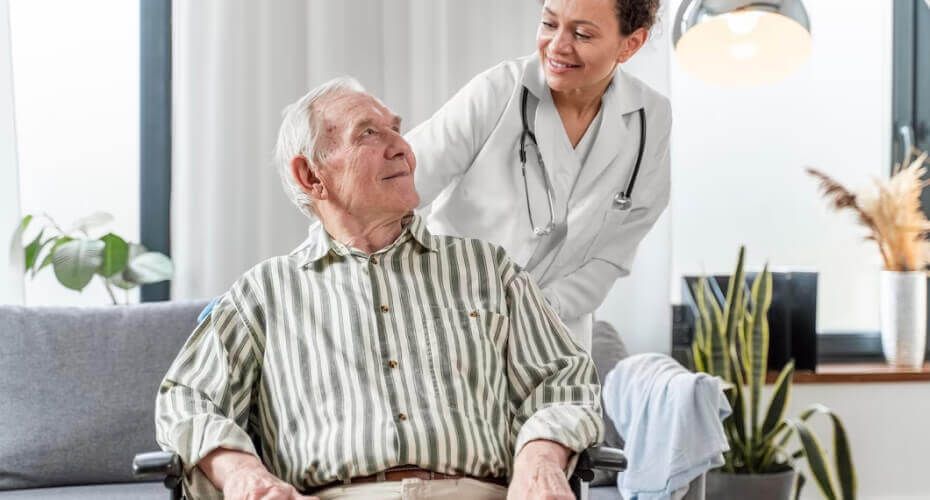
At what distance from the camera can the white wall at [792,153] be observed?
12.5 feet

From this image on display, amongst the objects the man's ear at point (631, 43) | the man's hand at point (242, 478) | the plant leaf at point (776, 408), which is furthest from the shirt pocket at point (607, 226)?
the plant leaf at point (776, 408)

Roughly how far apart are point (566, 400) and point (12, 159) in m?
2.08

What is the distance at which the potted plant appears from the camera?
3627 mm

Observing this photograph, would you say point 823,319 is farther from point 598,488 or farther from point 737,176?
point 598,488

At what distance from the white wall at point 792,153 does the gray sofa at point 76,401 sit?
1311mm

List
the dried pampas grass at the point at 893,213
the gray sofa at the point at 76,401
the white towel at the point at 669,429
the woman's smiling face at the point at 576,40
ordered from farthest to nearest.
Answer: the dried pampas grass at the point at 893,213 < the gray sofa at the point at 76,401 < the white towel at the point at 669,429 < the woman's smiling face at the point at 576,40

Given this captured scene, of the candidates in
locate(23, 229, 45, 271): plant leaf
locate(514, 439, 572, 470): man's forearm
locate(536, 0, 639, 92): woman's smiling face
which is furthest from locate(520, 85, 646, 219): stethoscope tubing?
locate(23, 229, 45, 271): plant leaf

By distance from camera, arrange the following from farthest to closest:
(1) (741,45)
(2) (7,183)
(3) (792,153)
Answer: (3) (792,153), (2) (7,183), (1) (741,45)

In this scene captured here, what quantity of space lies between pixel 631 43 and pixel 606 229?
374mm

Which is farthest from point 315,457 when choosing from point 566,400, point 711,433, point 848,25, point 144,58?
point 848,25

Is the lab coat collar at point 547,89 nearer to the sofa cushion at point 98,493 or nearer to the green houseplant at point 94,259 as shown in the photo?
the sofa cushion at point 98,493

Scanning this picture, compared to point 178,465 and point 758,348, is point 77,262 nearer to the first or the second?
point 178,465

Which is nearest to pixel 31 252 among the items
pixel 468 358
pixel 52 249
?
pixel 52 249

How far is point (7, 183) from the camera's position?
3.27 metres
